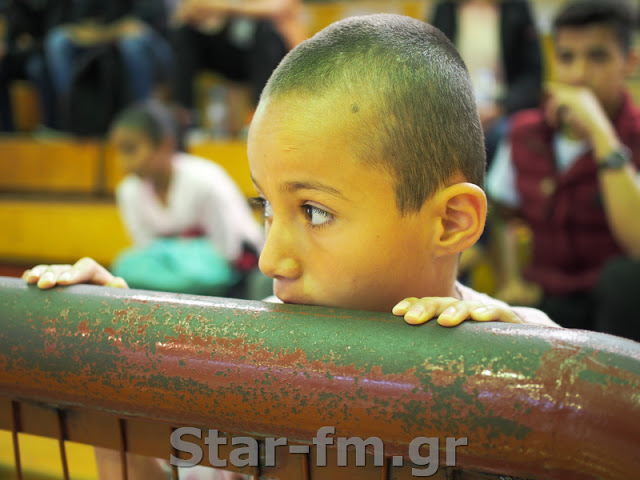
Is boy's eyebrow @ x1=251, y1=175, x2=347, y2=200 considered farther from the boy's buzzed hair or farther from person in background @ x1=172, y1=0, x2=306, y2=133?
person in background @ x1=172, y1=0, x2=306, y2=133

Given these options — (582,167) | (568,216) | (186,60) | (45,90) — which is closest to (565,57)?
(582,167)

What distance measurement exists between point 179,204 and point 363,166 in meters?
2.28

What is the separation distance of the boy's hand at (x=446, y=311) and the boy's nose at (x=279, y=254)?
160 millimetres

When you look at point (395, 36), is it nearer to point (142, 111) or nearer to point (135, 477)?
point (135, 477)

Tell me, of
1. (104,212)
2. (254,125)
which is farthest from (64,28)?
(254,125)

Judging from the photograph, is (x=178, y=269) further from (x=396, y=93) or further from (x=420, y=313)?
(x=420, y=313)

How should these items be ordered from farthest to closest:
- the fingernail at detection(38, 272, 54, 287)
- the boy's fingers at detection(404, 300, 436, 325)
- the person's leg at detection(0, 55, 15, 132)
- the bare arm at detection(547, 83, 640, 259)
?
the person's leg at detection(0, 55, 15, 132) → the bare arm at detection(547, 83, 640, 259) → the fingernail at detection(38, 272, 54, 287) → the boy's fingers at detection(404, 300, 436, 325)

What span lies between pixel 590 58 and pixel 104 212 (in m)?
2.80

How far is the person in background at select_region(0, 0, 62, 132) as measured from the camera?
15.4ft

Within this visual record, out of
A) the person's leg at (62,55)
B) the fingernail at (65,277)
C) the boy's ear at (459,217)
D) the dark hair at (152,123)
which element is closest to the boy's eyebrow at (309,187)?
the boy's ear at (459,217)

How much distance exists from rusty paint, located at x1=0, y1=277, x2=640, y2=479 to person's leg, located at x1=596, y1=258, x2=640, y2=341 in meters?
1.39

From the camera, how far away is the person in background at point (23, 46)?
4688 millimetres

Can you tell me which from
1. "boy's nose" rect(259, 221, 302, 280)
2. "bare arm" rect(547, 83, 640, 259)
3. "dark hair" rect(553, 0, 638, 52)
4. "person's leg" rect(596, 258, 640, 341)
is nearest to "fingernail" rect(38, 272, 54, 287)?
"boy's nose" rect(259, 221, 302, 280)

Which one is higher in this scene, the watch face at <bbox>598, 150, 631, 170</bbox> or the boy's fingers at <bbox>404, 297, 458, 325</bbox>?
the boy's fingers at <bbox>404, 297, 458, 325</bbox>
